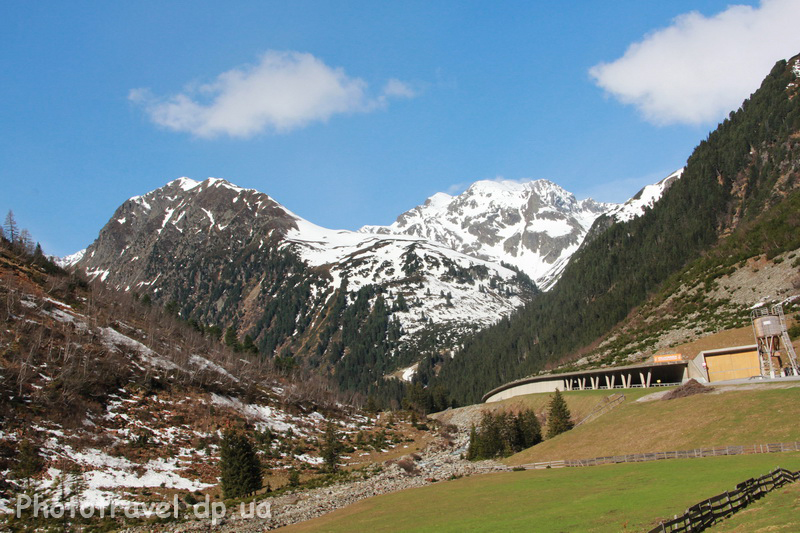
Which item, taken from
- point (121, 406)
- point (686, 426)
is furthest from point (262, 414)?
point (686, 426)

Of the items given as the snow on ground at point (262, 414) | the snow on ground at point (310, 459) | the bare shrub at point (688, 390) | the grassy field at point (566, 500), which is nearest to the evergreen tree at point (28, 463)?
the grassy field at point (566, 500)

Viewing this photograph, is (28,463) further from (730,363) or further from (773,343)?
(730,363)

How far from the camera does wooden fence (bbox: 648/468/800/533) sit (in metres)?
22.2

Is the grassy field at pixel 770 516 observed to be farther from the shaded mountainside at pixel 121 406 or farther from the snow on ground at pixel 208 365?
the snow on ground at pixel 208 365

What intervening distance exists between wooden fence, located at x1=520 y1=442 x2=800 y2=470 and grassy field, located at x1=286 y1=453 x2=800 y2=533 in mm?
1799

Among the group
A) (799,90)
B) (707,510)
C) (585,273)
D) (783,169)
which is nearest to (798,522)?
(707,510)

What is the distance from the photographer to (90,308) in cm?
10400

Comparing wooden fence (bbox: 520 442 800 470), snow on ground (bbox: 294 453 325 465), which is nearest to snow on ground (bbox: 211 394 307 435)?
snow on ground (bbox: 294 453 325 465)

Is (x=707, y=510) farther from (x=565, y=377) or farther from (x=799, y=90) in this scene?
(x=799, y=90)

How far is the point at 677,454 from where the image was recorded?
44531mm

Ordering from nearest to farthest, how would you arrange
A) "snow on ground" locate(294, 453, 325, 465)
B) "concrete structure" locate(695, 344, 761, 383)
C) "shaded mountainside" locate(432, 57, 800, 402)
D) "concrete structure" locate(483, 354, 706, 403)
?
"concrete structure" locate(695, 344, 761, 383)
"concrete structure" locate(483, 354, 706, 403)
"snow on ground" locate(294, 453, 325, 465)
"shaded mountainside" locate(432, 57, 800, 402)

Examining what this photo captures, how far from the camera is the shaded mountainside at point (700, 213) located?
12325 cm

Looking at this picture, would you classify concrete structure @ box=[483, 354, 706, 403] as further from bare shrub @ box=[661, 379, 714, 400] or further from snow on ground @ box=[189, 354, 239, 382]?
snow on ground @ box=[189, 354, 239, 382]

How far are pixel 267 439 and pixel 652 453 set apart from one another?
57946 mm
